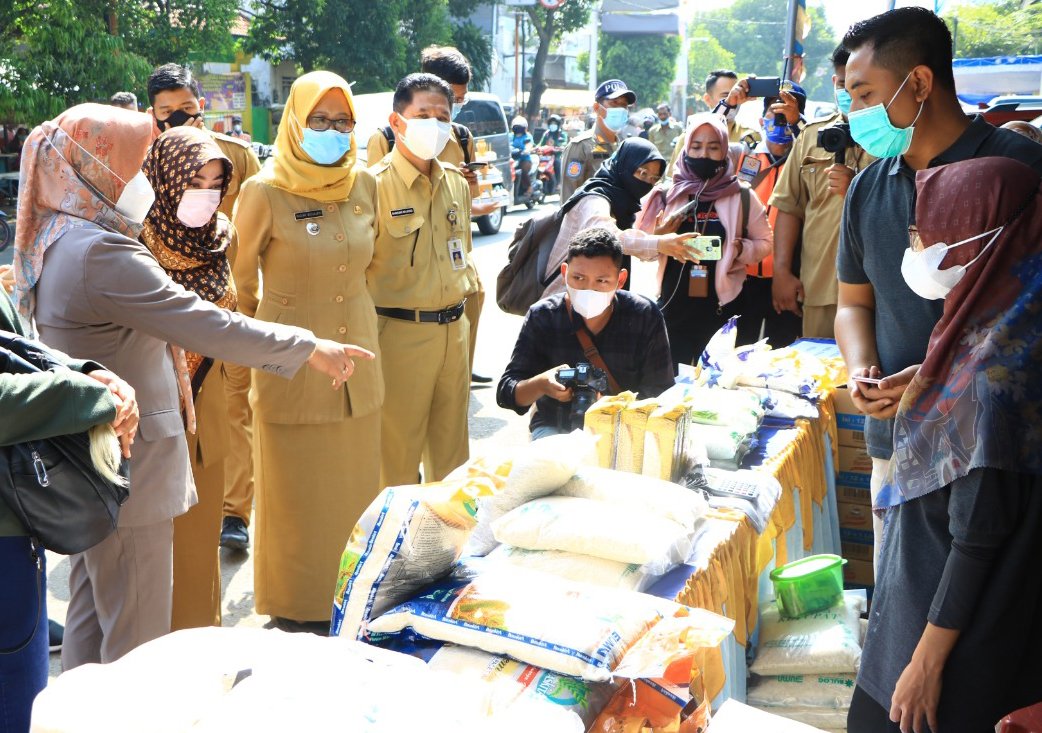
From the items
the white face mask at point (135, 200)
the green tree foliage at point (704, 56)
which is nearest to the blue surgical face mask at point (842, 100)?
the white face mask at point (135, 200)

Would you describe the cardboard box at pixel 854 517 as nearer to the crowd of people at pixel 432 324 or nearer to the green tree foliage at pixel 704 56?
the crowd of people at pixel 432 324

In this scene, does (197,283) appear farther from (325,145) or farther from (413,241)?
(413,241)

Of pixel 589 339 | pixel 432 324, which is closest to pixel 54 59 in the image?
pixel 432 324

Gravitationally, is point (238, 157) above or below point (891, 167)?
below

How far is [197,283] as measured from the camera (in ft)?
10.3

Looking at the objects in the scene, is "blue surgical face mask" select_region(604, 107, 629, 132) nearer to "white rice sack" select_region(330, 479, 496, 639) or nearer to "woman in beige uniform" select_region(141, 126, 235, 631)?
"woman in beige uniform" select_region(141, 126, 235, 631)

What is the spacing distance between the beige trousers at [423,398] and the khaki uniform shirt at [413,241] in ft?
0.39

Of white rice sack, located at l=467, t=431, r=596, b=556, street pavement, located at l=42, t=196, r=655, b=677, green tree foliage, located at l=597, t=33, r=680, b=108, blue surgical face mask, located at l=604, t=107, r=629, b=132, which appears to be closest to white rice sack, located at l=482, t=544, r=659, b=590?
white rice sack, located at l=467, t=431, r=596, b=556

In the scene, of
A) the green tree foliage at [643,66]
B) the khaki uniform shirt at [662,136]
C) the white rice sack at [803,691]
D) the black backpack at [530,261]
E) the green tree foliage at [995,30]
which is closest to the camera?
the white rice sack at [803,691]

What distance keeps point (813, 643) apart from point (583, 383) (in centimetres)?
110

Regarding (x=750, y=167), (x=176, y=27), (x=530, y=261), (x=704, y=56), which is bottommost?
(x=530, y=261)

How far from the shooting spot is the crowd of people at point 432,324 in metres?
1.82

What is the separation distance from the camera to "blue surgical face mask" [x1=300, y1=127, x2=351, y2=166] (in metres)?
3.53

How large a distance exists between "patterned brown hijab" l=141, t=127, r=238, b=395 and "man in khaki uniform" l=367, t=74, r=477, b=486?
92cm
